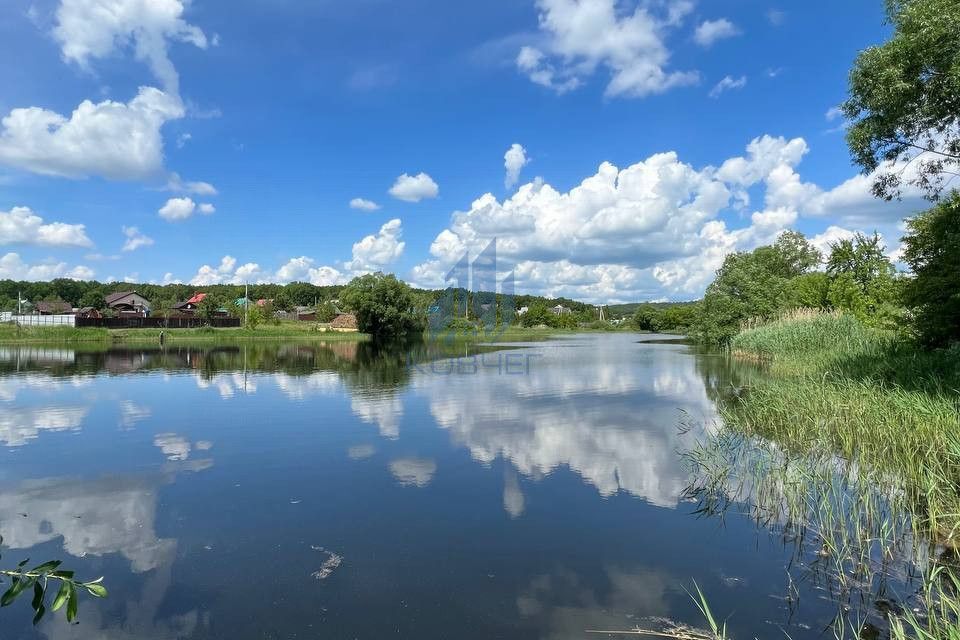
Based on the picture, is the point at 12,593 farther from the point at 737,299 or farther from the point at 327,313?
the point at 327,313

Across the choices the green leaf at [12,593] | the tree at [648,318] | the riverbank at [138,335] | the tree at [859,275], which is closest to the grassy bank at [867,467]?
the green leaf at [12,593]

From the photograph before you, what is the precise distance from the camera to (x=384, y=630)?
196 inches

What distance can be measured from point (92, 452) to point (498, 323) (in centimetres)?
8351

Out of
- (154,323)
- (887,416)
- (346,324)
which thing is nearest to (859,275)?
(887,416)

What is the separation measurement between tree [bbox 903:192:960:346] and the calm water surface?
7460 mm

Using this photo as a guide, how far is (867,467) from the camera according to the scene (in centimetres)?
800

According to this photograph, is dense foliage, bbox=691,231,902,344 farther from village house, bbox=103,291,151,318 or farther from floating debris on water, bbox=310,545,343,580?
village house, bbox=103,291,151,318

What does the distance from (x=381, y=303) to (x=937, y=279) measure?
60413 mm

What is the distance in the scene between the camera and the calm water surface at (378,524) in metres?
5.27

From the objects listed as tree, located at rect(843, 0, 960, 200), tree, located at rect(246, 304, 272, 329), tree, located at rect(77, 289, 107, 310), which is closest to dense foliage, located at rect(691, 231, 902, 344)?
tree, located at rect(843, 0, 960, 200)

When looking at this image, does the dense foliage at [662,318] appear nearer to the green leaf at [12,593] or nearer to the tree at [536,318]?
the tree at [536,318]

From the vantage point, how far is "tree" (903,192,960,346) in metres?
14.6

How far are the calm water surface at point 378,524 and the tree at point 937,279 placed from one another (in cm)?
746

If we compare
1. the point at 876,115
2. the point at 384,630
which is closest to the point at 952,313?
the point at 876,115
